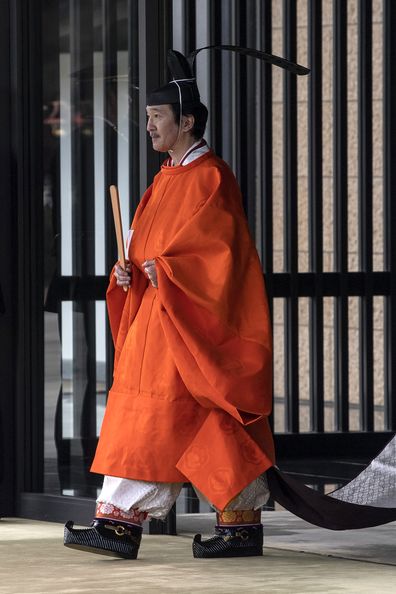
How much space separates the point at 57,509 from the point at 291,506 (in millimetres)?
1031

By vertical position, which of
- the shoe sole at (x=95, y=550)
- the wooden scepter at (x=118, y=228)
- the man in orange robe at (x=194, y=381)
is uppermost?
the wooden scepter at (x=118, y=228)

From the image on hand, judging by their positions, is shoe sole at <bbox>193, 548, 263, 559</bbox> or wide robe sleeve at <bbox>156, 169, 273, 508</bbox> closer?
wide robe sleeve at <bbox>156, 169, 273, 508</bbox>

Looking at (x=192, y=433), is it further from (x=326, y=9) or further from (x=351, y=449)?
(x=326, y=9)

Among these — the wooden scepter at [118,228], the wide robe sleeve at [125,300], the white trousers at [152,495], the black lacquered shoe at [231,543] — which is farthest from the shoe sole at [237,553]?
the wooden scepter at [118,228]

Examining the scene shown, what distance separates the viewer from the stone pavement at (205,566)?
354cm

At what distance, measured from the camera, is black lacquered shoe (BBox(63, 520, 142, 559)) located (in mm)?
3967

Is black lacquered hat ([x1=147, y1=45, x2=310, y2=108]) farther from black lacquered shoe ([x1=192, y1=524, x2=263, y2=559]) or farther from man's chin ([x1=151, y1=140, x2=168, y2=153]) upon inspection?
black lacquered shoe ([x1=192, y1=524, x2=263, y2=559])

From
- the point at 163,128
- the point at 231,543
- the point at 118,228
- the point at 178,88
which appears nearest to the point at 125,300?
the point at 118,228

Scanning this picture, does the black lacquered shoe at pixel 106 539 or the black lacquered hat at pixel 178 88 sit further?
the black lacquered hat at pixel 178 88

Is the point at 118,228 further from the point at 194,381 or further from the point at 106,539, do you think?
the point at 106,539

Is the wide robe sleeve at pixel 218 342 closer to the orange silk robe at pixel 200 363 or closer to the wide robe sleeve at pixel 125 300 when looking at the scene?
the orange silk robe at pixel 200 363

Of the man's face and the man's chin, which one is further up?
the man's face

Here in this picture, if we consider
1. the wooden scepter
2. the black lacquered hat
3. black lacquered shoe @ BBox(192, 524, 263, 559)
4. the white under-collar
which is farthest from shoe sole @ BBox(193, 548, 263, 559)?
the black lacquered hat

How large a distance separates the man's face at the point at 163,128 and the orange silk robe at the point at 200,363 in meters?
0.13
